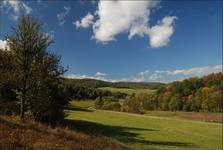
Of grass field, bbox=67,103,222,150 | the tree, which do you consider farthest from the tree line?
the tree

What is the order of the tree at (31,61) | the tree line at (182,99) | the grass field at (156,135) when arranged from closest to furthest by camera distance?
1. the tree at (31,61)
2. the grass field at (156,135)
3. the tree line at (182,99)

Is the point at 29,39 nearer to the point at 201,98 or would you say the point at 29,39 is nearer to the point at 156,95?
the point at 201,98

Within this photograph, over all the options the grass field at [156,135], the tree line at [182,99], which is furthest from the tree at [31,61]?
the tree line at [182,99]

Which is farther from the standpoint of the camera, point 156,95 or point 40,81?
point 156,95

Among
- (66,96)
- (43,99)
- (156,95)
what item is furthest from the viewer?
(156,95)

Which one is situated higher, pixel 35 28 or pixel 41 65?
pixel 35 28

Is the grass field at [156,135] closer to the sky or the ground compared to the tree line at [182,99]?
closer to the ground

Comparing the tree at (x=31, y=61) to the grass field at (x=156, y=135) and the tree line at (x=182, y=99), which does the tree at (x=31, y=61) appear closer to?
the grass field at (x=156, y=135)

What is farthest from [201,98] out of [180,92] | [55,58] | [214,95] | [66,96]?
[55,58]

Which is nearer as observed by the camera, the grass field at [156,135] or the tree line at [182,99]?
the grass field at [156,135]

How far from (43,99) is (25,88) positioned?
1.81 m

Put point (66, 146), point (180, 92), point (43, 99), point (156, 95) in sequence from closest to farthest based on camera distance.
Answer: point (66, 146) < point (43, 99) < point (180, 92) < point (156, 95)

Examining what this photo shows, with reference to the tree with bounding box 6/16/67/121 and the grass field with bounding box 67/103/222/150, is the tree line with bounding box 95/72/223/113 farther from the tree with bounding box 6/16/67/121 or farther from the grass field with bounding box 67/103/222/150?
the tree with bounding box 6/16/67/121

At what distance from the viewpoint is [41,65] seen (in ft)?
74.6
